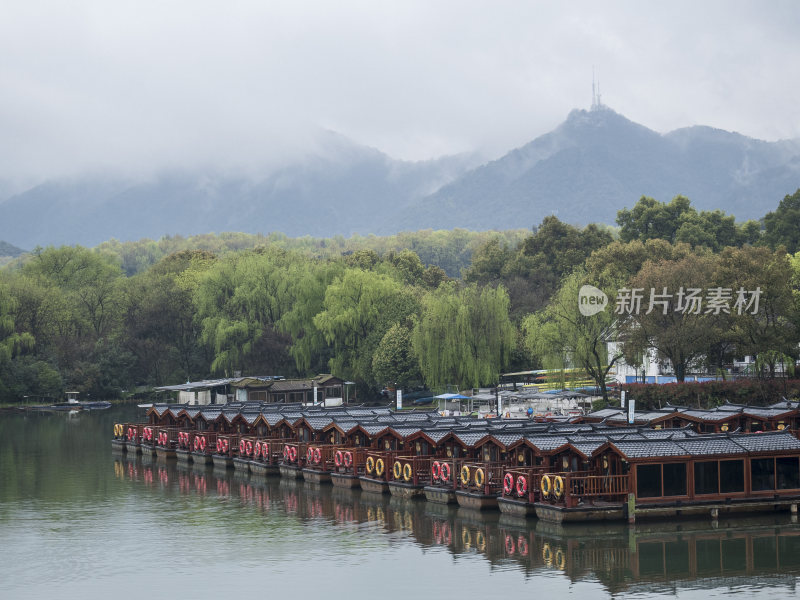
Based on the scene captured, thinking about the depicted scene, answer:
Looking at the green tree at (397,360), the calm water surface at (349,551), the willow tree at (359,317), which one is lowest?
the calm water surface at (349,551)

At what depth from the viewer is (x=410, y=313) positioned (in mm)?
90938

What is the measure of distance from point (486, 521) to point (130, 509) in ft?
47.3

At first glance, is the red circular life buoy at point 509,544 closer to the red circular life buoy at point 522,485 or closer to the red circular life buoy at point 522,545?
the red circular life buoy at point 522,545

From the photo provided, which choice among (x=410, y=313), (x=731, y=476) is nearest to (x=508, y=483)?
(x=731, y=476)

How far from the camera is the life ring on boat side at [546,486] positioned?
33.5 m

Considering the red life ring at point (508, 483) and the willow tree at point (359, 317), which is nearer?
the red life ring at point (508, 483)

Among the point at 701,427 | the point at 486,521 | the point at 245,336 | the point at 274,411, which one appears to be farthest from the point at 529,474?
the point at 245,336

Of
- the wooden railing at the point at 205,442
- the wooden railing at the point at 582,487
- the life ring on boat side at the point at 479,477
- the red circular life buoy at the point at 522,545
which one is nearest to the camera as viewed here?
the red circular life buoy at the point at 522,545

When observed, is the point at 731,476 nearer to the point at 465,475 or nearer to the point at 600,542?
the point at 600,542

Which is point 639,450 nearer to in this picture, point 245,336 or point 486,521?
point 486,521

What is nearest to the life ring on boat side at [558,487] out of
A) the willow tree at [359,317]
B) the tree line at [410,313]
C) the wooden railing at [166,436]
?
the wooden railing at [166,436]

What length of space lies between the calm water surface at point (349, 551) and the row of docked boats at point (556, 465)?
69 centimetres

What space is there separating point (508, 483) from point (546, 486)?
73.5 inches

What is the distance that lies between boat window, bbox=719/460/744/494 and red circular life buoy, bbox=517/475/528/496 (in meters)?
6.21
